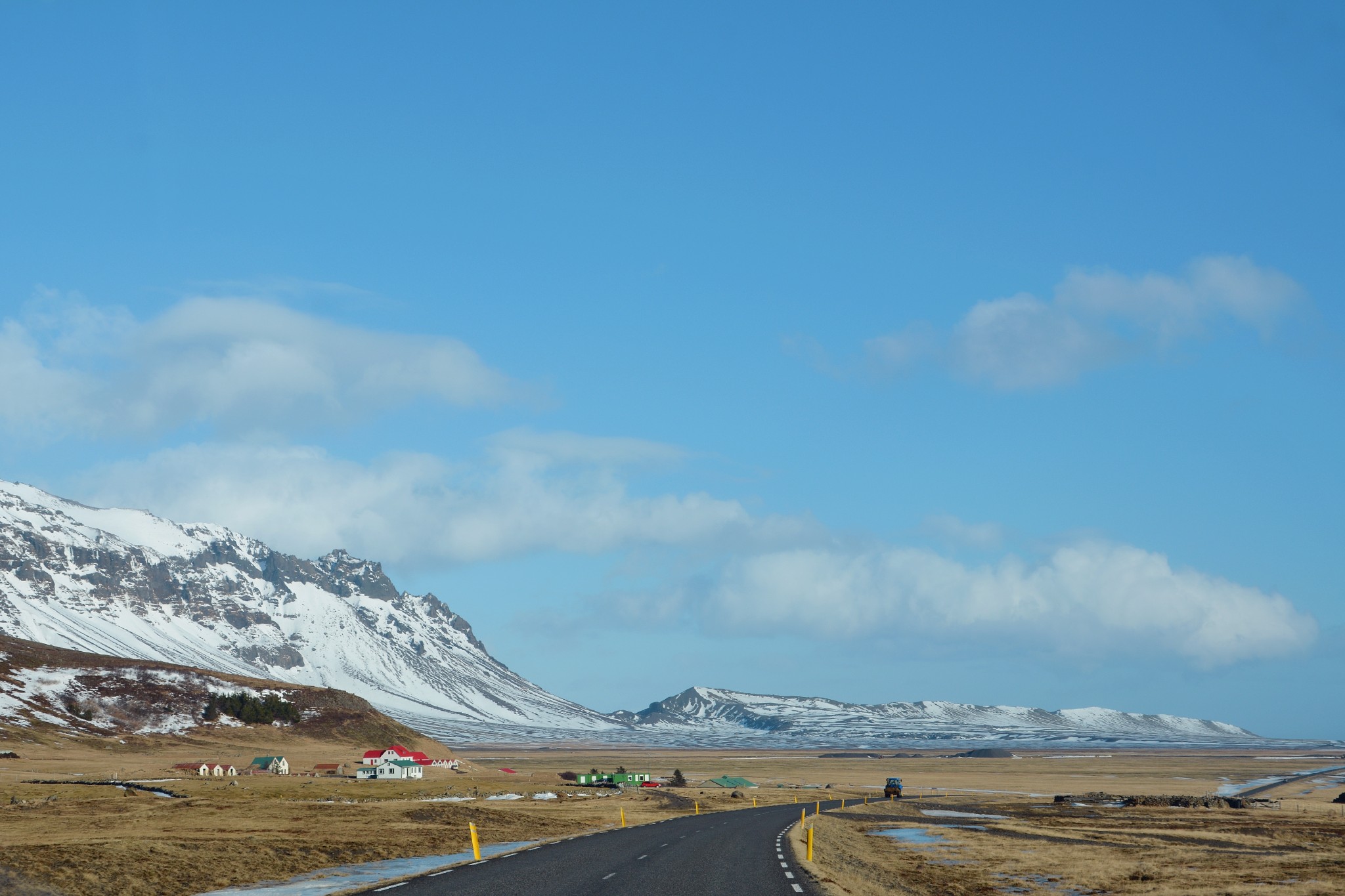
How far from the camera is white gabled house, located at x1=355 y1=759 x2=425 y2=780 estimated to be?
146 m

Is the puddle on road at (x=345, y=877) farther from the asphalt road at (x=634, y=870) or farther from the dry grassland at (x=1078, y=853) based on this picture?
the dry grassland at (x=1078, y=853)

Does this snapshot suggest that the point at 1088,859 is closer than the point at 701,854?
No

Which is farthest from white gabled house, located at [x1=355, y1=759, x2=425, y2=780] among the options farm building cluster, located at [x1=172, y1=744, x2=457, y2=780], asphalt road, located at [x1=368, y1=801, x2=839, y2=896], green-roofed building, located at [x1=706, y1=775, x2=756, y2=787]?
asphalt road, located at [x1=368, y1=801, x2=839, y2=896]

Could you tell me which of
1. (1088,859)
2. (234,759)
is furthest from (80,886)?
(234,759)

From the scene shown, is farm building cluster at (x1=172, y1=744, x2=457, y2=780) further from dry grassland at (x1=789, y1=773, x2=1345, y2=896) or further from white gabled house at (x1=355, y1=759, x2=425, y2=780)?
dry grassland at (x1=789, y1=773, x2=1345, y2=896)

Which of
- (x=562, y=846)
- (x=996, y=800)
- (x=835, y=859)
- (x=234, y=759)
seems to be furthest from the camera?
(x=234, y=759)

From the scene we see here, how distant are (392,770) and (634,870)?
116867 mm

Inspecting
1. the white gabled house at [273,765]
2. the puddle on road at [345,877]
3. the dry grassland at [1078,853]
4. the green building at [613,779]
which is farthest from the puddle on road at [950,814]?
the white gabled house at [273,765]

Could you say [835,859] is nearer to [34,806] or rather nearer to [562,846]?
[562,846]

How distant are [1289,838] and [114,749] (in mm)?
151106

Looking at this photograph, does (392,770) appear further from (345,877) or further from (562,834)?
(345,877)

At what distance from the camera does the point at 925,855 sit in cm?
5244

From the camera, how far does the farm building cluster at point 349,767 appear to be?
14062 centimetres

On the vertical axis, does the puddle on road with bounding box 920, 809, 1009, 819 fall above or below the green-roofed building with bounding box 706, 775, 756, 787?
above
